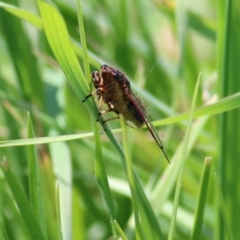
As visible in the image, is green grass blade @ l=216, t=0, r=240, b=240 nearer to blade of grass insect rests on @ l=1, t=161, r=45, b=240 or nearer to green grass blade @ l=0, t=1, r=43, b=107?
blade of grass insect rests on @ l=1, t=161, r=45, b=240

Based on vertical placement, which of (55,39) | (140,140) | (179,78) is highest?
(55,39)

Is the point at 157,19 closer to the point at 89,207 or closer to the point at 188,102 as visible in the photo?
the point at 188,102

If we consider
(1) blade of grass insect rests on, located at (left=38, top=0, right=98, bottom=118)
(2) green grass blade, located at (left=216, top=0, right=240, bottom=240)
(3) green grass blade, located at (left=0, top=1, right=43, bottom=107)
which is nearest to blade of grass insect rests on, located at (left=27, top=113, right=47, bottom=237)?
(1) blade of grass insect rests on, located at (left=38, top=0, right=98, bottom=118)

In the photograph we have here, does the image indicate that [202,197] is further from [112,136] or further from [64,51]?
[64,51]

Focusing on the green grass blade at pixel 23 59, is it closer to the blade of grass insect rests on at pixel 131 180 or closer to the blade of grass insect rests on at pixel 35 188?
the blade of grass insect rests on at pixel 35 188

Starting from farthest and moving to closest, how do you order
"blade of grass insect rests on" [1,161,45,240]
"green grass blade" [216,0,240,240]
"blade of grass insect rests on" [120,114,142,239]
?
"green grass blade" [216,0,240,240], "blade of grass insect rests on" [1,161,45,240], "blade of grass insect rests on" [120,114,142,239]

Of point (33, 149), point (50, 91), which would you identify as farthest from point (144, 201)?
point (50, 91)

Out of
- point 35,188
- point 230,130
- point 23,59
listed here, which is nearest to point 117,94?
point 230,130
